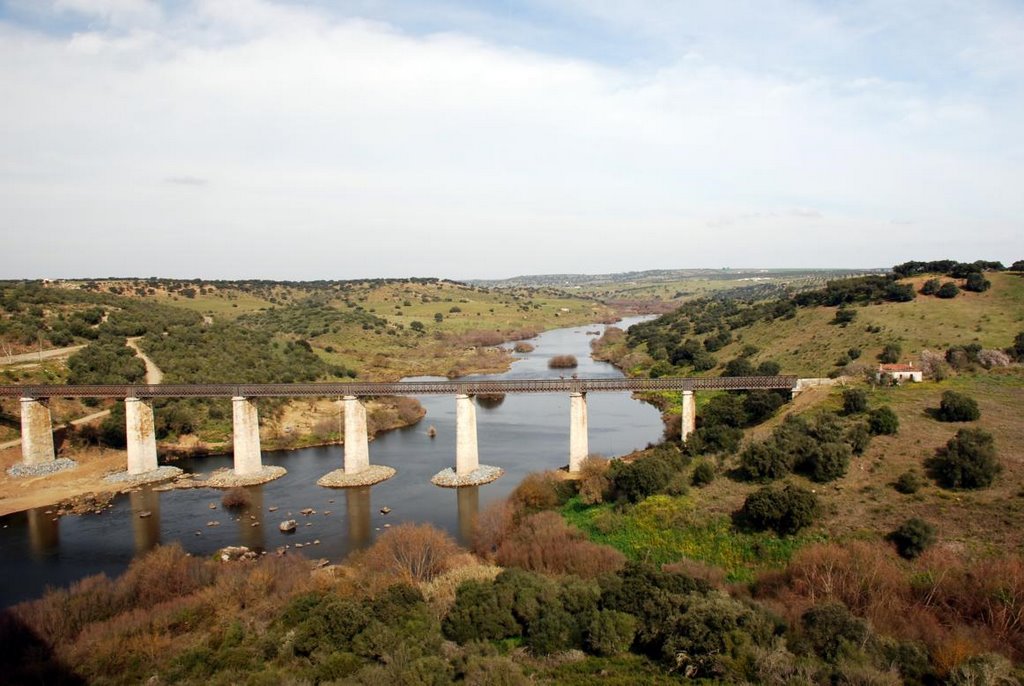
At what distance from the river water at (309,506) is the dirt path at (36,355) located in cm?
2050

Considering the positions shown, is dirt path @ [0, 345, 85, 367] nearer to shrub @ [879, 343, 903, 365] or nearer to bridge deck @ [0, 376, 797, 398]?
bridge deck @ [0, 376, 797, 398]

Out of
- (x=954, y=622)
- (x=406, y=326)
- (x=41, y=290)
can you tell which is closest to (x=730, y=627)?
(x=954, y=622)

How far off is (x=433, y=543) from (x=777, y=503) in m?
16.4

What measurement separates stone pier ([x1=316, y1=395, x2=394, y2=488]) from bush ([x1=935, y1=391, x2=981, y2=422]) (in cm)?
3761

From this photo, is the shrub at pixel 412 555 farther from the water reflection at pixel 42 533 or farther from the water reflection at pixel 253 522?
the water reflection at pixel 42 533

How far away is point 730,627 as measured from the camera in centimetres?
2069

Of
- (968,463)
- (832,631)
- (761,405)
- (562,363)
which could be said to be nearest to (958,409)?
(968,463)

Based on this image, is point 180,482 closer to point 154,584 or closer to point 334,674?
point 154,584

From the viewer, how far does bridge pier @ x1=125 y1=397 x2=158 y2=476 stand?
164 feet

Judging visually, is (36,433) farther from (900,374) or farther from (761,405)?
(900,374)

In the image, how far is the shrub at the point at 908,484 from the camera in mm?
31625

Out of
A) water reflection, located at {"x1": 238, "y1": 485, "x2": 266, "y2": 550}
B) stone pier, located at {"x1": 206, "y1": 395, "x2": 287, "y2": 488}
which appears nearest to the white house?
water reflection, located at {"x1": 238, "y1": 485, "x2": 266, "y2": 550}

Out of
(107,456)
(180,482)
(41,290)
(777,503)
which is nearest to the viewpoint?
(777,503)

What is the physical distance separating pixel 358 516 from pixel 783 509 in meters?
25.4
